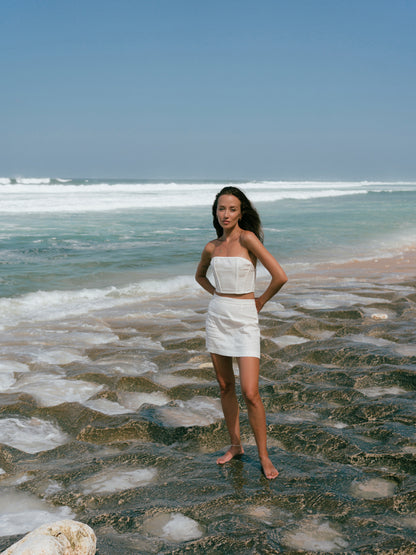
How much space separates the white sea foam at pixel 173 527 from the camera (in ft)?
9.41

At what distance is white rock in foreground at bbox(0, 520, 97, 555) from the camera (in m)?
2.30

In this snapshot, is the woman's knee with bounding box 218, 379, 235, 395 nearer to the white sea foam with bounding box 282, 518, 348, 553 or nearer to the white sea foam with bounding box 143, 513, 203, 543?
the white sea foam with bounding box 143, 513, 203, 543

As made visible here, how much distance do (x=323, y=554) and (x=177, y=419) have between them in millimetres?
1990

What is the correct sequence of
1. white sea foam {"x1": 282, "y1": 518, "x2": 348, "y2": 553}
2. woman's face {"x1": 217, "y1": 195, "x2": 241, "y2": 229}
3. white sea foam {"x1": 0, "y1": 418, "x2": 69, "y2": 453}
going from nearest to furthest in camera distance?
white sea foam {"x1": 282, "y1": 518, "x2": 348, "y2": 553} < woman's face {"x1": 217, "y1": 195, "x2": 241, "y2": 229} < white sea foam {"x1": 0, "y1": 418, "x2": 69, "y2": 453}

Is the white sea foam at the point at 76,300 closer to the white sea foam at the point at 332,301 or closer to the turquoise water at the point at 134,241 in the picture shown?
the turquoise water at the point at 134,241

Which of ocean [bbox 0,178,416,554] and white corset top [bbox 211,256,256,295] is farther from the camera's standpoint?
white corset top [bbox 211,256,256,295]

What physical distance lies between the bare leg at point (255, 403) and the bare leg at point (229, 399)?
0.66 feet

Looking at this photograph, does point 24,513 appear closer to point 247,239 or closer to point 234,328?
point 234,328

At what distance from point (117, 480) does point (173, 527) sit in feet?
2.17

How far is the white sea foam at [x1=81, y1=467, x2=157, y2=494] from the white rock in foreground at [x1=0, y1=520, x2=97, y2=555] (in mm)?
790

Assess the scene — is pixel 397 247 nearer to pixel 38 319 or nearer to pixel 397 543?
pixel 38 319

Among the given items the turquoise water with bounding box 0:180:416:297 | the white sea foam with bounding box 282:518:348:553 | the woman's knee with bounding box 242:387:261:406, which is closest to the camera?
the white sea foam with bounding box 282:518:348:553

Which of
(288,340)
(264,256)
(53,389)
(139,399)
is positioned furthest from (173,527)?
(288,340)

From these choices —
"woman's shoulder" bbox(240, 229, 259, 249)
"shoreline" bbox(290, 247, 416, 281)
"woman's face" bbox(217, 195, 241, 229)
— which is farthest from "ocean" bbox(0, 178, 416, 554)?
"woman's face" bbox(217, 195, 241, 229)
